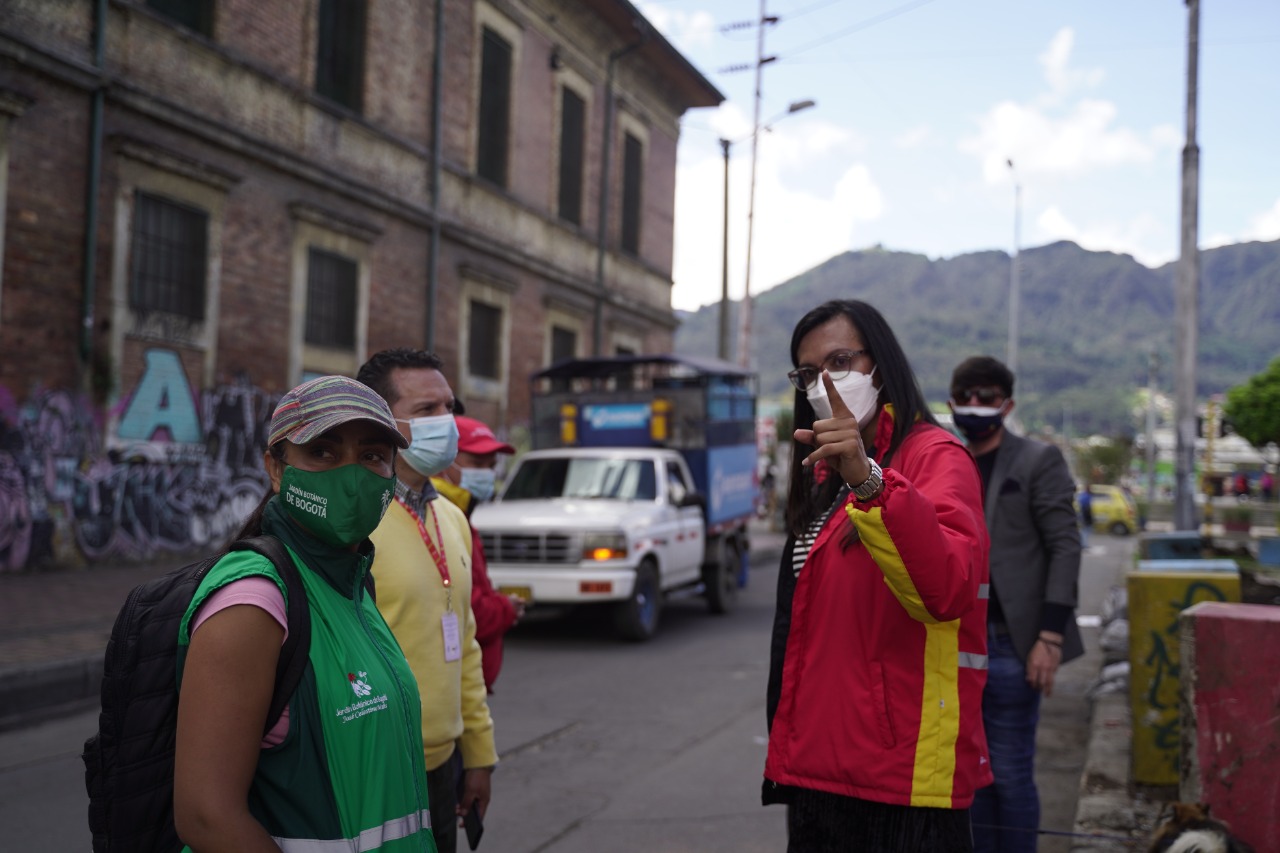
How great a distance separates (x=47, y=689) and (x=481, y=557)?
5234 mm

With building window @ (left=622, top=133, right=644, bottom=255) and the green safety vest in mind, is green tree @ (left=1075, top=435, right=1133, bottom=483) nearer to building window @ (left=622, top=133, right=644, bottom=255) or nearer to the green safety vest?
building window @ (left=622, top=133, right=644, bottom=255)

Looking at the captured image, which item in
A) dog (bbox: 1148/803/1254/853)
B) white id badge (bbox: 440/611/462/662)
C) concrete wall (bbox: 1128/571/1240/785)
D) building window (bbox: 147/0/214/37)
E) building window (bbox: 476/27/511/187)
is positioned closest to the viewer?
white id badge (bbox: 440/611/462/662)

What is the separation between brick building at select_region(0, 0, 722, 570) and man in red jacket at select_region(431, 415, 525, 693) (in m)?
9.08

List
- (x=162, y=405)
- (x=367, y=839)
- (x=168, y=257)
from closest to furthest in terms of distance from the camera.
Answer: (x=367, y=839) < (x=162, y=405) < (x=168, y=257)

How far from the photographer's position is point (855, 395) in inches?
105

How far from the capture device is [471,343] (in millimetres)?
21625

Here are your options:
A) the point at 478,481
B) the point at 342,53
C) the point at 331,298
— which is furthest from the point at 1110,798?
the point at 342,53

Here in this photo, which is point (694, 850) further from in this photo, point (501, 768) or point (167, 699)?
point (167, 699)

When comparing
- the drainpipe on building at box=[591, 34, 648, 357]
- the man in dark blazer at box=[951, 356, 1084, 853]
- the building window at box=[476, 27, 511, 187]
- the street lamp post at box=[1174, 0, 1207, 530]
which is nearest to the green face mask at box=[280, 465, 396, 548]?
the man in dark blazer at box=[951, 356, 1084, 853]

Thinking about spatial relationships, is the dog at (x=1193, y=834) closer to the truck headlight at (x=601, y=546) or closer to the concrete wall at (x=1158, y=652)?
the concrete wall at (x=1158, y=652)

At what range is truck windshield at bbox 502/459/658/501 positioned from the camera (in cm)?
1190

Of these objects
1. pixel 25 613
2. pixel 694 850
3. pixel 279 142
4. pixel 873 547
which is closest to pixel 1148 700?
pixel 694 850

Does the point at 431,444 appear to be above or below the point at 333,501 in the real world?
above

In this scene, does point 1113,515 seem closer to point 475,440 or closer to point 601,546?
point 601,546
